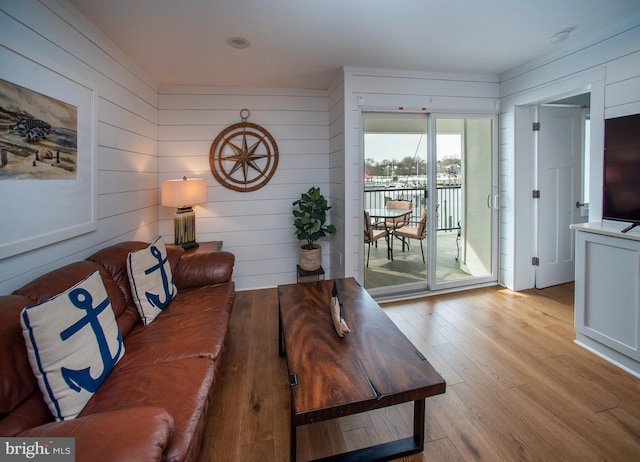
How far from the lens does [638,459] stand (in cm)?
145

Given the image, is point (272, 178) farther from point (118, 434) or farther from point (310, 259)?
point (118, 434)

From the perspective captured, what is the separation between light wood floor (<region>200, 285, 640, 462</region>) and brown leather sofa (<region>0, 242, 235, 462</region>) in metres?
0.44

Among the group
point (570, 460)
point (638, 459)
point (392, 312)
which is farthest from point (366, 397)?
point (392, 312)

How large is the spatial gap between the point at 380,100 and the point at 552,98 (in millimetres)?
1721

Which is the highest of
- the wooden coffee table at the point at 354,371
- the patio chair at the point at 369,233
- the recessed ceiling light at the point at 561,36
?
the recessed ceiling light at the point at 561,36

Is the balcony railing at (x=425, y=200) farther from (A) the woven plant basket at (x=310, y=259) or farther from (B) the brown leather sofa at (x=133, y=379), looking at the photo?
(B) the brown leather sofa at (x=133, y=379)

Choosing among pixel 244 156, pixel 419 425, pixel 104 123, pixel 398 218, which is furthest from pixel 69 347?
pixel 398 218

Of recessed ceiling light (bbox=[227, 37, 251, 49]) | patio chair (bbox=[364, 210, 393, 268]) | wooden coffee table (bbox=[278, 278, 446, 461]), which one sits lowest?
wooden coffee table (bbox=[278, 278, 446, 461])

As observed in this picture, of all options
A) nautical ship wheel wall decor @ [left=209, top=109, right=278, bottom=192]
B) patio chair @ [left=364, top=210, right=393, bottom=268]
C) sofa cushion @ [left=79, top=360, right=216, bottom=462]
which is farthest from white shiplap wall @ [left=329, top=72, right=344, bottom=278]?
sofa cushion @ [left=79, top=360, right=216, bottom=462]

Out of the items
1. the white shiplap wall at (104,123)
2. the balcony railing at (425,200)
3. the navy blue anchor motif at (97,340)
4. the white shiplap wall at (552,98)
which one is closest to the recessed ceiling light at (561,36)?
the white shiplap wall at (552,98)

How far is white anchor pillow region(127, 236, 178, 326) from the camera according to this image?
77.5 inches

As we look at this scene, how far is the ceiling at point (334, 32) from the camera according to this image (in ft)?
6.91

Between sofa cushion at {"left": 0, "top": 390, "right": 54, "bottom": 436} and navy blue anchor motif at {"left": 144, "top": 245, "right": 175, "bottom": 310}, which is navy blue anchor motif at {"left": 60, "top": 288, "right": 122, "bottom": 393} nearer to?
sofa cushion at {"left": 0, "top": 390, "right": 54, "bottom": 436}

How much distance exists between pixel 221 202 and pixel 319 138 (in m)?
1.47
